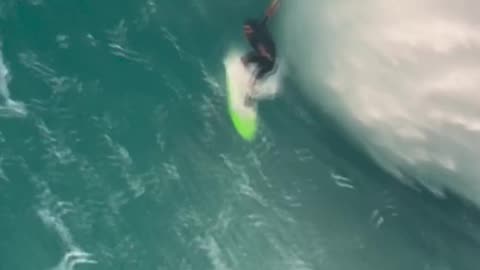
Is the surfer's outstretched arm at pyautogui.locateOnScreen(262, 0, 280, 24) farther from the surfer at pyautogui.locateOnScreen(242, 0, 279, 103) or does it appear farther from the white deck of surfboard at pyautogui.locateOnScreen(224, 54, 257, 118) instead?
the white deck of surfboard at pyautogui.locateOnScreen(224, 54, 257, 118)

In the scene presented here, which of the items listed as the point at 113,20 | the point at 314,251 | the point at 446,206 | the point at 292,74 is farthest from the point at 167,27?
the point at 446,206

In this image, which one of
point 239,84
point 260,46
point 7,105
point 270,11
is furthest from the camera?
point 239,84

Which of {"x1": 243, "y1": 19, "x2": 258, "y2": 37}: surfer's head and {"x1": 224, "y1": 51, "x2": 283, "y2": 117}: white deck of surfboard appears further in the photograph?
{"x1": 224, "y1": 51, "x2": 283, "y2": 117}: white deck of surfboard

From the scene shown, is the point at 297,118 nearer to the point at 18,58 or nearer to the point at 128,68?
the point at 128,68

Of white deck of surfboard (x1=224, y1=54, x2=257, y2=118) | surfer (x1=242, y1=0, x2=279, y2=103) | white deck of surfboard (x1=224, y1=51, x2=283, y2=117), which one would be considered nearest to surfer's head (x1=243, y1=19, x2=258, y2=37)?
surfer (x1=242, y1=0, x2=279, y2=103)

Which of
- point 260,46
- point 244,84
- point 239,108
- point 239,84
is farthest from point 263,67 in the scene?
point 239,108

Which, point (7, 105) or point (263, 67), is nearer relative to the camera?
point (7, 105)

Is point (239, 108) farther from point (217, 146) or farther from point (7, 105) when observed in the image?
point (7, 105)

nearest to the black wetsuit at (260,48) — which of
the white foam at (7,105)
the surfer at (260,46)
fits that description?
the surfer at (260,46)
